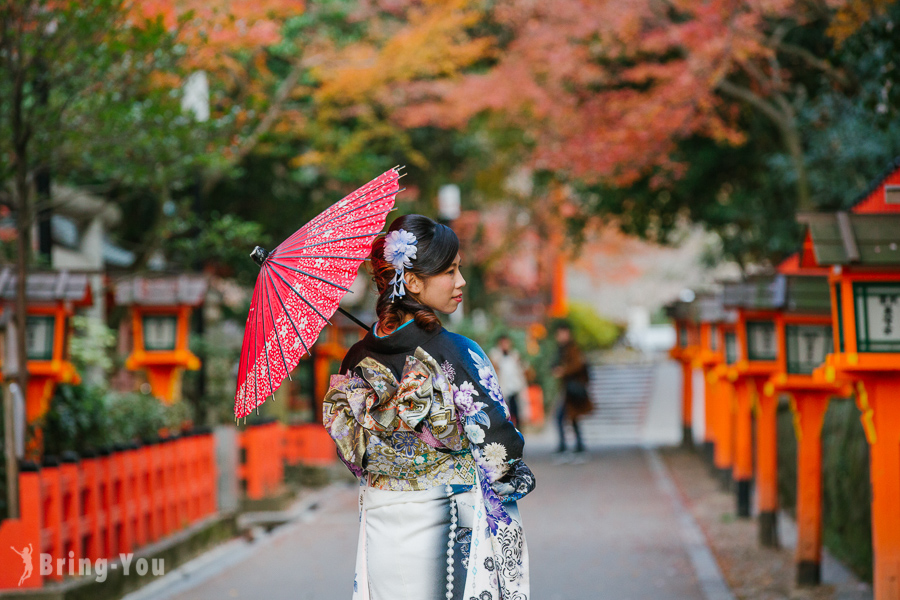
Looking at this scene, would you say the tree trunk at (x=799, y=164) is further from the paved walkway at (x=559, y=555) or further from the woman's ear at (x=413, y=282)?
the woman's ear at (x=413, y=282)

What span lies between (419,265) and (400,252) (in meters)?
0.08

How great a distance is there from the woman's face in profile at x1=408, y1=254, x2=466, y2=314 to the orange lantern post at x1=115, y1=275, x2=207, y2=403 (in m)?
6.64

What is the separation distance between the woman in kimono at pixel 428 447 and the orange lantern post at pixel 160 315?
21.6ft

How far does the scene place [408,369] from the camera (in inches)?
128

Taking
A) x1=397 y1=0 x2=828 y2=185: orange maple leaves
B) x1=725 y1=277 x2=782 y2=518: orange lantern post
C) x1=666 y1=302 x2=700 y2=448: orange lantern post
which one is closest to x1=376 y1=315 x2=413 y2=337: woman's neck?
x1=725 y1=277 x2=782 y2=518: orange lantern post

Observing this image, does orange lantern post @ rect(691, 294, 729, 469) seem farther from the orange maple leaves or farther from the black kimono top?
the black kimono top

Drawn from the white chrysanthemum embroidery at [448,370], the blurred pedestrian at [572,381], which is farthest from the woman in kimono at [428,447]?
the blurred pedestrian at [572,381]

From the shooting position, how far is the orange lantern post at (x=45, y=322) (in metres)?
6.90

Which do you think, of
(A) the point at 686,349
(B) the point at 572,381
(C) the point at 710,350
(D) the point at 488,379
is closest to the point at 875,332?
(D) the point at 488,379

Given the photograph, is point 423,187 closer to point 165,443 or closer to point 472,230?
point 472,230

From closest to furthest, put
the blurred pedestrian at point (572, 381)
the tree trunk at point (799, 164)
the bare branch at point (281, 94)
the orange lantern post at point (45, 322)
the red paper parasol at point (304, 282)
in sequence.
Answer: the red paper parasol at point (304, 282) < the orange lantern post at point (45, 322) < the tree trunk at point (799, 164) < the bare branch at point (281, 94) < the blurred pedestrian at point (572, 381)

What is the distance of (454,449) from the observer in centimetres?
327

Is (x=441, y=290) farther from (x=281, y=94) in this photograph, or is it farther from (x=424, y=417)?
(x=281, y=94)

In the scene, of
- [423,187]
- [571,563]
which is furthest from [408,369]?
[423,187]
